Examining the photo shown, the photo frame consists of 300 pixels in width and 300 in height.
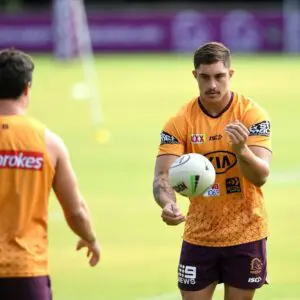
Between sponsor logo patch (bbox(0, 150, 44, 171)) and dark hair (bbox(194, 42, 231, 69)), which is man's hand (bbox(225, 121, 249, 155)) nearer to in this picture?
dark hair (bbox(194, 42, 231, 69))

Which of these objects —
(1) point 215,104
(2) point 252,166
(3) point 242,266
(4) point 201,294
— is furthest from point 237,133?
(4) point 201,294

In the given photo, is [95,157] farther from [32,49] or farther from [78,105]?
[32,49]

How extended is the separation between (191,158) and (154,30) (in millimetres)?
45780

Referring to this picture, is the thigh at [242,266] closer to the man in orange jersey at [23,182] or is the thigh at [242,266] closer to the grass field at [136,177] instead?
the man in orange jersey at [23,182]

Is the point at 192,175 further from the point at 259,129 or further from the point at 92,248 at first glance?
the point at 92,248

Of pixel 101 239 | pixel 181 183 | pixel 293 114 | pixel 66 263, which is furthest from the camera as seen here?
pixel 293 114

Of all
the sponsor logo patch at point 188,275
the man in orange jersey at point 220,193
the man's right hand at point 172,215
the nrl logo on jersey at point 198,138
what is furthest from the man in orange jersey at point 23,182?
the sponsor logo patch at point 188,275

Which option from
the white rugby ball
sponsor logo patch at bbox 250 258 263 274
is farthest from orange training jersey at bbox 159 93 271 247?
the white rugby ball

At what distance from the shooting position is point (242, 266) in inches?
377

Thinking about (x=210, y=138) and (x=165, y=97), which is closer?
(x=210, y=138)

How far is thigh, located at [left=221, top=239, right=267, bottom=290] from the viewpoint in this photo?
9586 millimetres

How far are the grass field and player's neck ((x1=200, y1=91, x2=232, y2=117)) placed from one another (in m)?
3.81

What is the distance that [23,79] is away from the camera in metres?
7.90

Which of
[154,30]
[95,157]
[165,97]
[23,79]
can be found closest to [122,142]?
[95,157]
